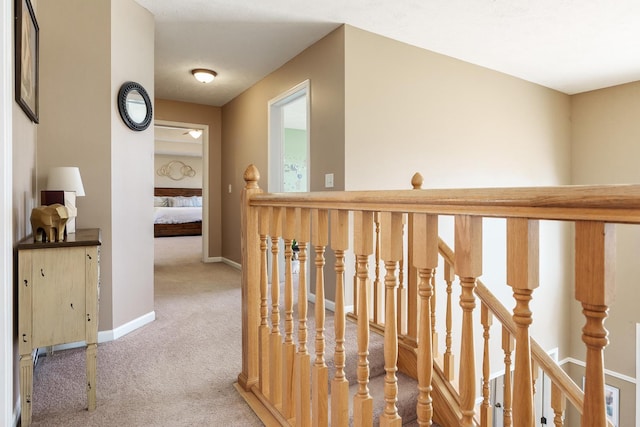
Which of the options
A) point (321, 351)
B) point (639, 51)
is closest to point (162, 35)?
point (321, 351)

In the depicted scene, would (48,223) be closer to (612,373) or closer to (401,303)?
(401,303)

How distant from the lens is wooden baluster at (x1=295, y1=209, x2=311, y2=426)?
132 cm

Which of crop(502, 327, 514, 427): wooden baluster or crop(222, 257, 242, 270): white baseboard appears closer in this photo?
crop(502, 327, 514, 427): wooden baluster

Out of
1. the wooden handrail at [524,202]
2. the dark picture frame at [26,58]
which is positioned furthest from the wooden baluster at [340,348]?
the dark picture frame at [26,58]

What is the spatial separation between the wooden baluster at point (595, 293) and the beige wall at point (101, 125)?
8.53 ft

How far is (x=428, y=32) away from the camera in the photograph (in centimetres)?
310

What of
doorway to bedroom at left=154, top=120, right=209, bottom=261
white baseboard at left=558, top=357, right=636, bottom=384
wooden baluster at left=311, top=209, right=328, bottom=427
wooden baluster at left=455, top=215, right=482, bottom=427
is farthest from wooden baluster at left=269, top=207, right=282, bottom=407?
doorway to bedroom at left=154, top=120, right=209, bottom=261

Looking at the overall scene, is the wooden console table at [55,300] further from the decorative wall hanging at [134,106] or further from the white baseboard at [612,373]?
the white baseboard at [612,373]

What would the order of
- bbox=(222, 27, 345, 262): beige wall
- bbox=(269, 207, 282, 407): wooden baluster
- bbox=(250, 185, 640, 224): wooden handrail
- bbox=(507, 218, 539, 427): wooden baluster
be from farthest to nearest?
bbox=(222, 27, 345, 262): beige wall → bbox=(269, 207, 282, 407): wooden baluster → bbox=(507, 218, 539, 427): wooden baluster → bbox=(250, 185, 640, 224): wooden handrail

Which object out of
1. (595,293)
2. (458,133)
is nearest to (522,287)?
(595,293)

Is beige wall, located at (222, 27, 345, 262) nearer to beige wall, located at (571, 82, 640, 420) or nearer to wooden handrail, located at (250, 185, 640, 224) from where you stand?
wooden handrail, located at (250, 185, 640, 224)

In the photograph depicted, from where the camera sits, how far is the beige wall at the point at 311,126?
304 cm

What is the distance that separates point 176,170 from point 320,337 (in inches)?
399

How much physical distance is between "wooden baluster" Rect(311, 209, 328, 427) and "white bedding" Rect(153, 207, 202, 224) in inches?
326
